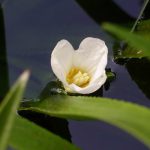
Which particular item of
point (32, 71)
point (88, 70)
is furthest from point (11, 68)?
point (88, 70)

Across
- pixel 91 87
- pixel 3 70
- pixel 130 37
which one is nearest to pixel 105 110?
pixel 130 37

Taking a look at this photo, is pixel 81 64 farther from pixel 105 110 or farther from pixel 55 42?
pixel 105 110

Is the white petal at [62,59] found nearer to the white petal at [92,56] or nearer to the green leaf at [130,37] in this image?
the white petal at [92,56]

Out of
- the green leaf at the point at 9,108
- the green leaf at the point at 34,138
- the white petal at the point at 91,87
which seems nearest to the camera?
the green leaf at the point at 9,108

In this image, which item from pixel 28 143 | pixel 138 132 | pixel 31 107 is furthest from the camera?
pixel 31 107

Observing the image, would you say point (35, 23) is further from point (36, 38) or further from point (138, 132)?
point (138, 132)

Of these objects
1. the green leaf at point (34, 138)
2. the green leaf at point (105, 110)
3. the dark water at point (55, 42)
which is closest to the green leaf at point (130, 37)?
the green leaf at point (105, 110)

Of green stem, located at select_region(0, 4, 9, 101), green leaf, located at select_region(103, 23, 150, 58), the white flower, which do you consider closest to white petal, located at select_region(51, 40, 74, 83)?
the white flower
